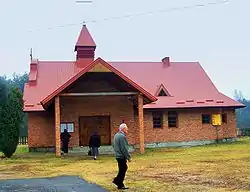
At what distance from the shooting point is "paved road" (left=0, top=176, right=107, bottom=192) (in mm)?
11742

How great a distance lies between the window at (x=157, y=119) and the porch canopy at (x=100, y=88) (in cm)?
349

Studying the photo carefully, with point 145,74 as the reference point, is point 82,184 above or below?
below

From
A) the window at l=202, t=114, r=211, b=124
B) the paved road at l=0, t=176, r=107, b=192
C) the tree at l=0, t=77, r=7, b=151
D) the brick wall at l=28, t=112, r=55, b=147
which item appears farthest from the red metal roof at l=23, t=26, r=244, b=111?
the paved road at l=0, t=176, r=107, b=192

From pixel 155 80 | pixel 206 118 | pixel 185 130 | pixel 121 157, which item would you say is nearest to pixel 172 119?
pixel 185 130

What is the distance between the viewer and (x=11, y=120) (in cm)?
2523

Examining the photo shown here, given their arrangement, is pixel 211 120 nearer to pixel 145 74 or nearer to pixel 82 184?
pixel 145 74

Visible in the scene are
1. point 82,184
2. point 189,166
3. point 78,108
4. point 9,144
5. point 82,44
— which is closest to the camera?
point 82,184

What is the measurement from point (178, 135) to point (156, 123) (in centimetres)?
181

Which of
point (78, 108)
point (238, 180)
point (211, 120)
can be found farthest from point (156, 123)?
point (238, 180)

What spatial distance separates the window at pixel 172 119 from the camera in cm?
3328

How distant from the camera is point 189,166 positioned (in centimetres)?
1781

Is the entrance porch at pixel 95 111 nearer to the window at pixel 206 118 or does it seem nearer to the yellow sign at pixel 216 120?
the window at pixel 206 118

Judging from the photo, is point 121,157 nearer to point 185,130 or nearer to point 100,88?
point 100,88

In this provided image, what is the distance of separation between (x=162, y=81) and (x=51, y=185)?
2332cm
